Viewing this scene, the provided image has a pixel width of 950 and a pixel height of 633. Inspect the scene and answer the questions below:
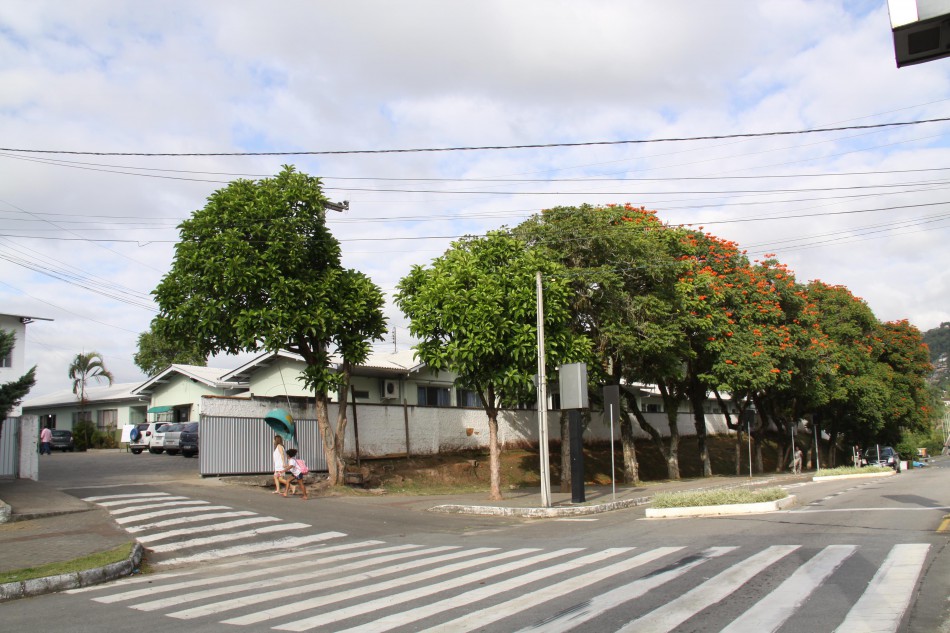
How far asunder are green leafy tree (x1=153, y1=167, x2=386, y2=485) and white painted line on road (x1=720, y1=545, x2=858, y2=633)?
14.0 m

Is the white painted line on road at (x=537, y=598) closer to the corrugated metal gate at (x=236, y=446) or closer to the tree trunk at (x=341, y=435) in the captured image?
the tree trunk at (x=341, y=435)

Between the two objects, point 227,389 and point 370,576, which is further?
point 227,389

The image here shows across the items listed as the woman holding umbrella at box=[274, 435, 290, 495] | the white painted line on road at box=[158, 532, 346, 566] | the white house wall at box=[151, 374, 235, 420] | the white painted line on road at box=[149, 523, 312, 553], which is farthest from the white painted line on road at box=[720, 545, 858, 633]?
the white house wall at box=[151, 374, 235, 420]

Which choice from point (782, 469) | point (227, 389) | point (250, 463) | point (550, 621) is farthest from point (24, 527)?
point (782, 469)

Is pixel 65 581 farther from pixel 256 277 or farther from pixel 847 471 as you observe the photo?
pixel 847 471

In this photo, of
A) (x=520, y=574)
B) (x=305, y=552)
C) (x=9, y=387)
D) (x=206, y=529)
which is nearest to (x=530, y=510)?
(x=305, y=552)

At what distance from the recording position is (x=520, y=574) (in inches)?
369

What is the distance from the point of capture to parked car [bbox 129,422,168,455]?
36.3 metres

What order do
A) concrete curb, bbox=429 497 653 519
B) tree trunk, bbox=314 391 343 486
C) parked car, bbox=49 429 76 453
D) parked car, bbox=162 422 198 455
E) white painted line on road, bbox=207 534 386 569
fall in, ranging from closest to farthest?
white painted line on road, bbox=207 534 386 569
concrete curb, bbox=429 497 653 519
tree trunk, bbox=314 391 343 486
parked car, bbox=162 422 198 455
parked car, bbox=49 429 76 453

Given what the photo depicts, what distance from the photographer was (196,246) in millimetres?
19891

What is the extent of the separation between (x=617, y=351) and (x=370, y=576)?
1680 centimetres

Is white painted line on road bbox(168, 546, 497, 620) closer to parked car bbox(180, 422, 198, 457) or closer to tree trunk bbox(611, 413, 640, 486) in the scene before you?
tree trunk bbox(611, 413, 640, 486)

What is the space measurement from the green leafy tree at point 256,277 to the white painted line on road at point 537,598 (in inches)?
491

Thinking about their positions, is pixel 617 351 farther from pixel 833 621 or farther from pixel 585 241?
pixel 833 621
